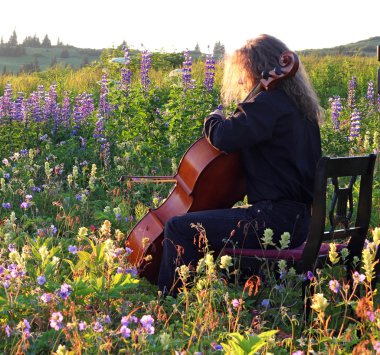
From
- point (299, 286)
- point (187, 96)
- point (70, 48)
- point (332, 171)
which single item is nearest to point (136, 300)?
point (299, 286)

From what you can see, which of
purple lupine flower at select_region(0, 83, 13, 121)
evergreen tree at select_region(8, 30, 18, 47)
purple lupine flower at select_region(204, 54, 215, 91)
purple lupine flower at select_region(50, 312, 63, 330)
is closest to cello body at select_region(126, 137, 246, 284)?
purple lupine flower at select_region(50, 312, 63, 330)

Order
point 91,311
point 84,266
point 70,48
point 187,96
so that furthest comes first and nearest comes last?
point 70,48
point 187,96
point 84,266
point 91,311

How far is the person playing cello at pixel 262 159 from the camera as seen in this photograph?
11.9 feet

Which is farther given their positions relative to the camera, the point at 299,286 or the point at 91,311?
the point at 299,286

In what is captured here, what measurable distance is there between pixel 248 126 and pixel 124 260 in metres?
1.05

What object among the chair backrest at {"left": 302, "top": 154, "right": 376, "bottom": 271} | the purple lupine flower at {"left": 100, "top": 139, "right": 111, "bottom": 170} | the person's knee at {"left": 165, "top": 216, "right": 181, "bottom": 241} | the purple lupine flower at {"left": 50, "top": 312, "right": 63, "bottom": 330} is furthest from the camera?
the purple lupine flower at {"left": 100, "top": 139, "right": 111, "bottom": 170}

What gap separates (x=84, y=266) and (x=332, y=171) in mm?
1271

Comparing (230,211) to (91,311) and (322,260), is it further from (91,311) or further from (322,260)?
(91,311)

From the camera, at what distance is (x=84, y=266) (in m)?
3.46

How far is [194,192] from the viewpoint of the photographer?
3.92 meters

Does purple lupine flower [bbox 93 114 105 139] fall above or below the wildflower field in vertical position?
above

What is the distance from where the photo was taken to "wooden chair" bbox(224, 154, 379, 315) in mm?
3355

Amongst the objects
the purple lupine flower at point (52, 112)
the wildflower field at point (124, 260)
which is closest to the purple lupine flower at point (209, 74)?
the wildflower field at point (124, 260)

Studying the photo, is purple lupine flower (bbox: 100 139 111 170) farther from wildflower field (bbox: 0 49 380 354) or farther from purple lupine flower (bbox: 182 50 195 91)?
purple lupine flower (bbox: 182 50 195 91)
